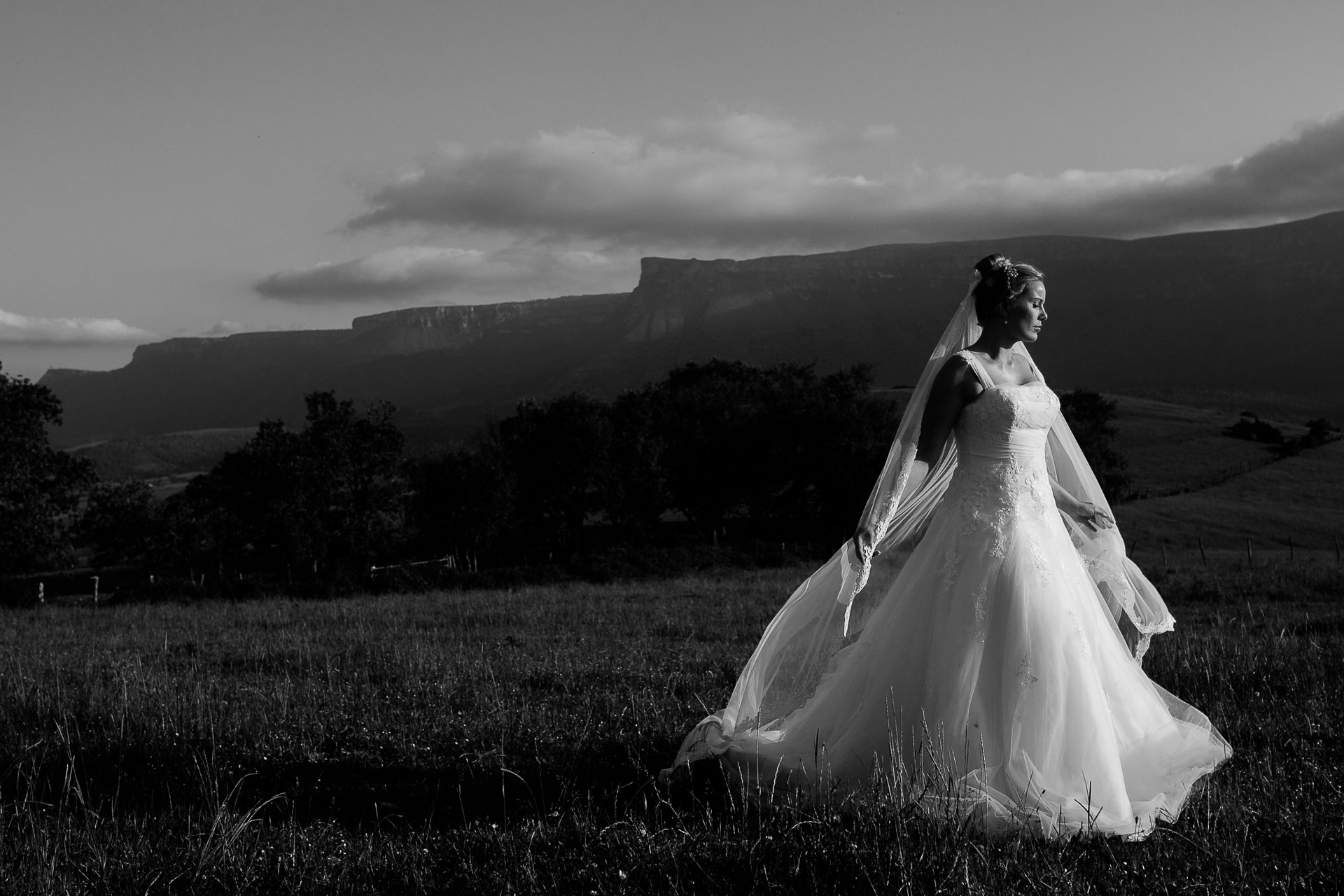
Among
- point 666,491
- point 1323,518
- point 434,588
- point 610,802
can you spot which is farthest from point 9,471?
point 1323,518

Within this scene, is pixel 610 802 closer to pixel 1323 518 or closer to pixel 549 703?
pixel 549 703

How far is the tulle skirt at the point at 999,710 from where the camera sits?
553 centimetres

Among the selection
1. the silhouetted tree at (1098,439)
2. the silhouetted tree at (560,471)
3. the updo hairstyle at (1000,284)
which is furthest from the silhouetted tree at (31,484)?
the silhouetted tree at (1098,439)

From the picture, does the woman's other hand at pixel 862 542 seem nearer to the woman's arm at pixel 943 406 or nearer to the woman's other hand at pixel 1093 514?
the woman's arm at pixel 943 406

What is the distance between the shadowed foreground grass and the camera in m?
4.74

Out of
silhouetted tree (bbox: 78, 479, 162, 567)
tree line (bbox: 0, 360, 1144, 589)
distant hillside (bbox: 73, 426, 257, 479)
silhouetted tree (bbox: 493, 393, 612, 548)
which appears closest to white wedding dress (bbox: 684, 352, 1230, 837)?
tree line (bbox: 0, 360, 1144, 589)

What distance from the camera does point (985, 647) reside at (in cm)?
601

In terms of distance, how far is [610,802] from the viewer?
6.23 meters

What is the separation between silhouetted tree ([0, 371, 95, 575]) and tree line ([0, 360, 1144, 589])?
6.08ft

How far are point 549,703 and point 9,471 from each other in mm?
36470

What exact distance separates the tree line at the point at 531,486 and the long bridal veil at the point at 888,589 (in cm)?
3760

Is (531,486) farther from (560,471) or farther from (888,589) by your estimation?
(888,589)

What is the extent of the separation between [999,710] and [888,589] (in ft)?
4.56

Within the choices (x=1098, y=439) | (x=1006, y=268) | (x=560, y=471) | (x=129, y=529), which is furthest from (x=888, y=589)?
(x=129, y=529)
